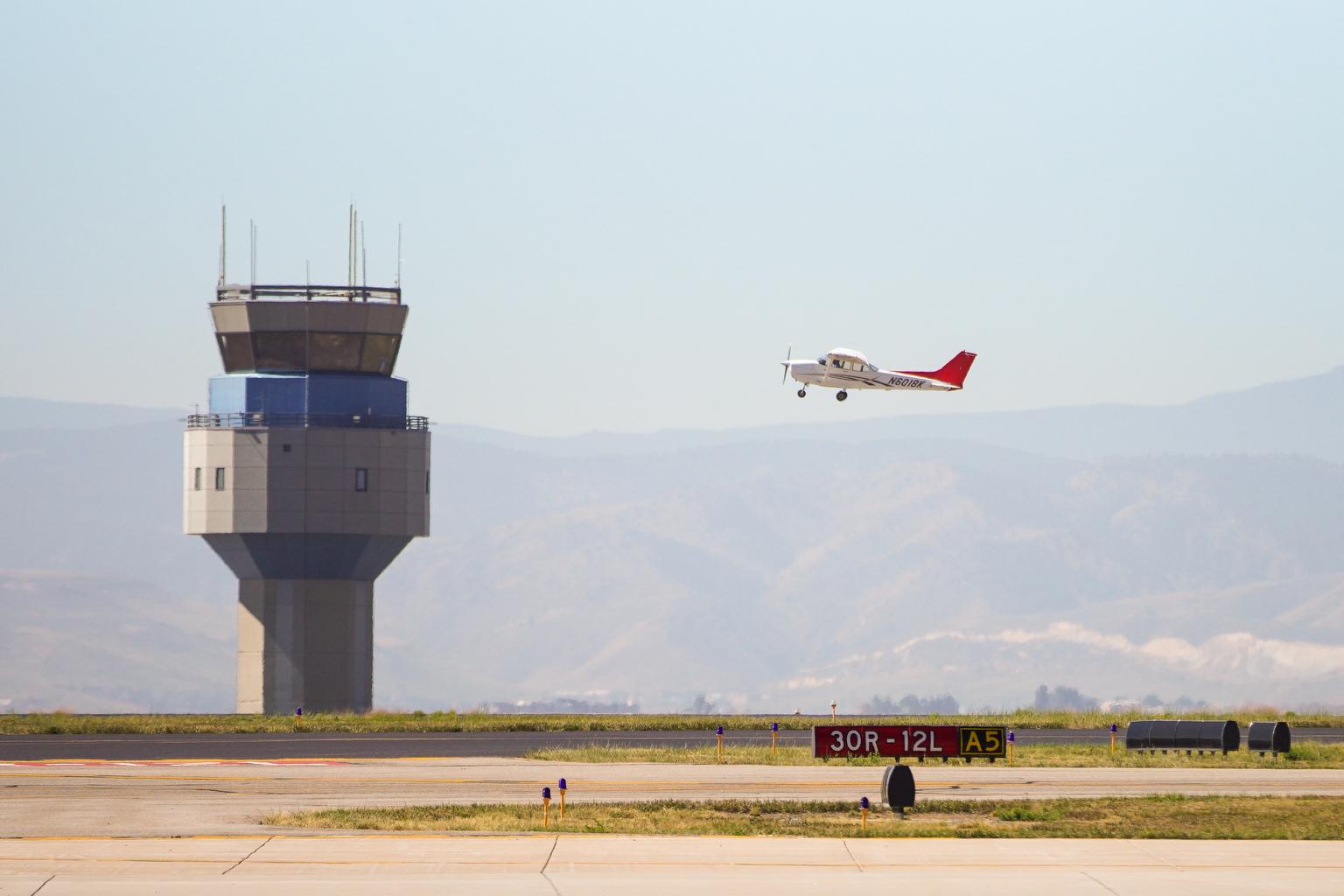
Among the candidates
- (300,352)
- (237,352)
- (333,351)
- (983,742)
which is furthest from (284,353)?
(983,742)

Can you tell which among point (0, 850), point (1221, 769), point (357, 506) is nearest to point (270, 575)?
point (357, 506)

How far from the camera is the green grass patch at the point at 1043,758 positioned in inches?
2399

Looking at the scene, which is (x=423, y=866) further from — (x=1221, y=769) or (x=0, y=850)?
(x=1221, y=769)

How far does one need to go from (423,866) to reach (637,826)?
7.58 meters

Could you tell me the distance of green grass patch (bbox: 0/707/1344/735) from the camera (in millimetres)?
80312

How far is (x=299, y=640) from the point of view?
388 feet

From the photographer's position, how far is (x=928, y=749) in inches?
2217

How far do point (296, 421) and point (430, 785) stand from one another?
2589 inches

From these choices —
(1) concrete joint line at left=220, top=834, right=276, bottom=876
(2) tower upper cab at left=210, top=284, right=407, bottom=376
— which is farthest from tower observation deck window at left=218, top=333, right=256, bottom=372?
(1) concrete joint line at left=220, top=834, right=276, bottom=876

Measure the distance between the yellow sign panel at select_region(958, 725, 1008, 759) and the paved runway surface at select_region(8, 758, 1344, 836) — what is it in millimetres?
693

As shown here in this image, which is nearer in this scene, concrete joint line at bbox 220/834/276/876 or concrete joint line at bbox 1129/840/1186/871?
concrete joint line at bbox 220/834/276/876

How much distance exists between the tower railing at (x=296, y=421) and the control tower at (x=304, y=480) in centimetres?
7

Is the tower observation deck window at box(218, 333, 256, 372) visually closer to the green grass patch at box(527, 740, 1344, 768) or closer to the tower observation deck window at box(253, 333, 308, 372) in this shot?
the tower observation deck window at box(253, 333, 308, 372)

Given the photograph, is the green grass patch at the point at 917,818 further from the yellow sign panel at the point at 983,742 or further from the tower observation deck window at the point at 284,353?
the tower observation deck window at the point at 284,353
